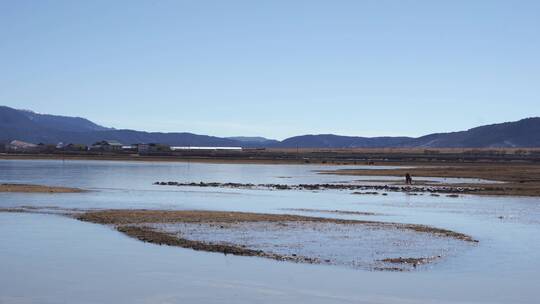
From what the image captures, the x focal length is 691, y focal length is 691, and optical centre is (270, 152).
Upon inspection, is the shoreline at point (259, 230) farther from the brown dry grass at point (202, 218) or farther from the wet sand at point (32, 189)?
the wet sand at point (32, 189)

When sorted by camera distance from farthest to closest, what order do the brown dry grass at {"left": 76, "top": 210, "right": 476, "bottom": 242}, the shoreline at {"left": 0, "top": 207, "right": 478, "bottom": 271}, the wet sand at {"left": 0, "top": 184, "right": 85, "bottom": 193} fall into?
the wet sand at {"left": 0, "top": 184, "right": 85, "bottom": 193}
the brown dry grass at {"left": 76, "top": 210, "right": 476, "bottom": 242}
the shoreline at {"left": 0, "top": 207, "right": 478, "bottom": 271}

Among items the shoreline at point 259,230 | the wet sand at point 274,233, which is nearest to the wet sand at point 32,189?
the shoreline at point 259,230

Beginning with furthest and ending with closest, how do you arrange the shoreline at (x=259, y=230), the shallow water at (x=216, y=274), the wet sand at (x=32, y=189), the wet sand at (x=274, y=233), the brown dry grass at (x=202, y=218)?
the wet sand at (x=32, y=189), the brown dry grass at (x=202, y=218), the wet sand at (x=274, y=233), the shoreline at (x=259, y=230), the shallow water at (x=216, y=274)

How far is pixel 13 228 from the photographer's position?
27062mm

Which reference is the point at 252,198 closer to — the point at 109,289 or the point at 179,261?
the point at 179,261

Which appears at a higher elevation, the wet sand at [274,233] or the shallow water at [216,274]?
the wet sand at [274,233]

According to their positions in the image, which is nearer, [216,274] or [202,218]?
[216,274]

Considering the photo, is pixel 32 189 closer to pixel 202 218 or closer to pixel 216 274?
pixel 202 218

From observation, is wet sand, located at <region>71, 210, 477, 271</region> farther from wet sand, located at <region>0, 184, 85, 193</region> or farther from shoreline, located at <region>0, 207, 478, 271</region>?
wet sand, located at <region>0, 184, 85, 193</region>

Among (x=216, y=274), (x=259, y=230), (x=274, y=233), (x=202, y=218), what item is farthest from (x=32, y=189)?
(x=216, y=274)

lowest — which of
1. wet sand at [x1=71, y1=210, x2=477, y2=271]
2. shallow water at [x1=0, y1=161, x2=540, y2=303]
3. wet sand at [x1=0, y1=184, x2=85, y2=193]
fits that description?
shallow water at [x1=0, y1=161, x2=540, y2=303]

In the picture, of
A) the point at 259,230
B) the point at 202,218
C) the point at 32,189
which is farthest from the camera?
the point at 32,189

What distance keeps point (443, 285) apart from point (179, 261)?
25.1ft

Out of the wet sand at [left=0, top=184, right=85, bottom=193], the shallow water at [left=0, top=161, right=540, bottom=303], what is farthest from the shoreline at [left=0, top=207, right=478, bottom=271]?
the wet sand at [left=0, top=184, right=85, bottom=193]
